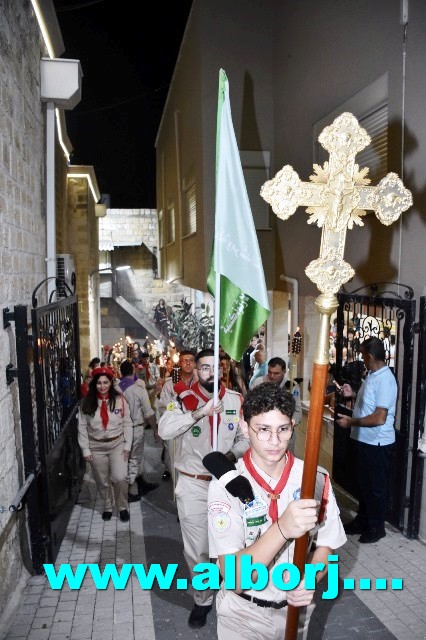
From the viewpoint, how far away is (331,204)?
2.86 meters

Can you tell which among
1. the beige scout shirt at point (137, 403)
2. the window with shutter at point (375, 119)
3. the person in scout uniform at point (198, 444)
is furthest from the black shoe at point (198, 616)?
the window with shutter at point (375, 119)

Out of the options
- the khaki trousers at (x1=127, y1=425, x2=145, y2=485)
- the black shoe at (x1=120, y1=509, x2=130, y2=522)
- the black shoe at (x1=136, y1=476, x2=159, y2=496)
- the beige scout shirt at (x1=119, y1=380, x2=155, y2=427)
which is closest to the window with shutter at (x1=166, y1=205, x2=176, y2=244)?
the beige scout shirt at (x1=119, y1=380, x2=155, y2=427)

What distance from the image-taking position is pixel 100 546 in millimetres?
6098

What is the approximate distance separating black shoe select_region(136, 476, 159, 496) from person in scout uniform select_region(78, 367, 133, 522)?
90cm

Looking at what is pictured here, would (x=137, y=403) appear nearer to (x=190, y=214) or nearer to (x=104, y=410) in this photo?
(x=104, y=410)

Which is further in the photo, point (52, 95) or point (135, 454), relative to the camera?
point (135, 454)

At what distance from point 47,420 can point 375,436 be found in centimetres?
362

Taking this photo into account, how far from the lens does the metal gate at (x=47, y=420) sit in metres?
5.14

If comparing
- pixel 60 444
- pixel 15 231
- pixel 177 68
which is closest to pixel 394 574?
pixel 60 444

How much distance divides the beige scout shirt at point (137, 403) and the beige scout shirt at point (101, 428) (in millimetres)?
973

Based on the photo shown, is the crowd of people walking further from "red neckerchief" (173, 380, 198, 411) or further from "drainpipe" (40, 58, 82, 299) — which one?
"drainpipe" (40, 58, 82, 299)

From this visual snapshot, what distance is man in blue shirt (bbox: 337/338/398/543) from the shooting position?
5918mm

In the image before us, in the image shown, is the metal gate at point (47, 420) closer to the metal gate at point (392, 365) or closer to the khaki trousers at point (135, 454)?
the khaki trousers at point (135, 454)

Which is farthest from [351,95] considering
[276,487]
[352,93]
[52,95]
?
[276,487]
